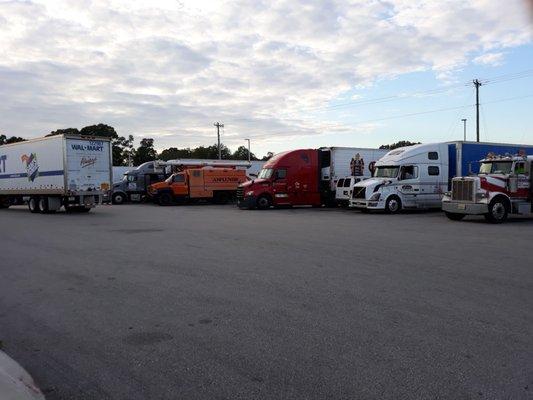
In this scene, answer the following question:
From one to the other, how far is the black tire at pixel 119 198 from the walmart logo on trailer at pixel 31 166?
35.5ft

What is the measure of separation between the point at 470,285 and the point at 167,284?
434 centimetres

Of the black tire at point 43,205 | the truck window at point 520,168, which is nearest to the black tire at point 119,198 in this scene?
the black tire at point 43,205

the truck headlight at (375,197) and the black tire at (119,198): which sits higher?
the truck headlight at (375,197)

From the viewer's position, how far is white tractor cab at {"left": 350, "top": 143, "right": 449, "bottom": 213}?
22922mm

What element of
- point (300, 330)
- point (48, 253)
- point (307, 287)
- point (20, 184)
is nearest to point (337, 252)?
point (307, 287)

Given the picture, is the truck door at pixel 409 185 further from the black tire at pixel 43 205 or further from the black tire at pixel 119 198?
the black tire at pixel 119 198

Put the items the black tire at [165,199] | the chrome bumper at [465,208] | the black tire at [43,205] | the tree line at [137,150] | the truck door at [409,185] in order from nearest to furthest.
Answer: the chrome bumper at [465,208]
the truck door at [409,185]
the black tire at [43,205]
the black tire at [165,199]
the tree line at [137,150]

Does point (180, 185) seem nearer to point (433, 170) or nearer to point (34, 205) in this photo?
point (34, 205)

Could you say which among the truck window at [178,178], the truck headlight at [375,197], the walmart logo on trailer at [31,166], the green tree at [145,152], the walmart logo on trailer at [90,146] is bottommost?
the truck headlight at [375,197]

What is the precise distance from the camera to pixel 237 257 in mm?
9812

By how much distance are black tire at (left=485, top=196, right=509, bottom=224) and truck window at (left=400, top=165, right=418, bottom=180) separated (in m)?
5.70

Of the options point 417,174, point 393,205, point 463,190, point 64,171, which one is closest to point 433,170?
point 417,174

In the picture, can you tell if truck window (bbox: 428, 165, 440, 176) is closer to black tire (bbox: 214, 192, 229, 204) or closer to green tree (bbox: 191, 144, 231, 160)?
black tire (bbox: 214, 192, 229, 204)

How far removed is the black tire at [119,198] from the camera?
121 ft
